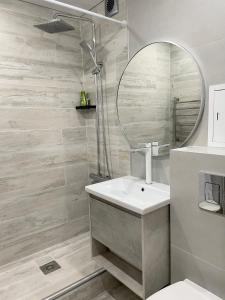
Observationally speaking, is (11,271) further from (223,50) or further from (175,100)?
(223,50)

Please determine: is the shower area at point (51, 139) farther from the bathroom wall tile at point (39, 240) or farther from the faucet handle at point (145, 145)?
the faucet handle at point (145, 145)

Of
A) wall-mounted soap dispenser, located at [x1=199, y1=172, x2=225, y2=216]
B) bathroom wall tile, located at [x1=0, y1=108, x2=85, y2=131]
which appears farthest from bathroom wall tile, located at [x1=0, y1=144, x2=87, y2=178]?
wall-mounted soap dispenser, located at [x1=199, y1=172, x2=225, y2=216]

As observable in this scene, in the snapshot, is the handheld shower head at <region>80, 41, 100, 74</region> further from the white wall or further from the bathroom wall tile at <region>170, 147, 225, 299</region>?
the bathroom wall tile at <region>170, 147, 225, 299</region>

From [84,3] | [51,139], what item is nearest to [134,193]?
[51,139]

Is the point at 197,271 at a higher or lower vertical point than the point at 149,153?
lower

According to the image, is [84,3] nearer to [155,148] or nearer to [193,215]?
[155,148]

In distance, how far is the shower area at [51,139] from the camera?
195 centimetres

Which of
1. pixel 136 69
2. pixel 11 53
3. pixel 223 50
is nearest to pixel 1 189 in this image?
pixel 11 53

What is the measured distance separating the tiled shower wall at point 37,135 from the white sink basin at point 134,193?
0.71 meters

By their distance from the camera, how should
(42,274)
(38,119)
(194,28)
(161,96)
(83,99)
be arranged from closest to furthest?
1. (194,28)
2. (161,96)
3. (42,274)
4. (38,119)
5. (83,99)

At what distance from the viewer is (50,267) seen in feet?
6.64

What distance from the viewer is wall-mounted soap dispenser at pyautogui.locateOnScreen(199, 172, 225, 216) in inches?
46.6

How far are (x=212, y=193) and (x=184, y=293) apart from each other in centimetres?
52

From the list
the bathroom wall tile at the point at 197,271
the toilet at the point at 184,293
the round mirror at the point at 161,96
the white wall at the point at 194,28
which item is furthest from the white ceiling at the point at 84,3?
the toilet at the point at 184,293
